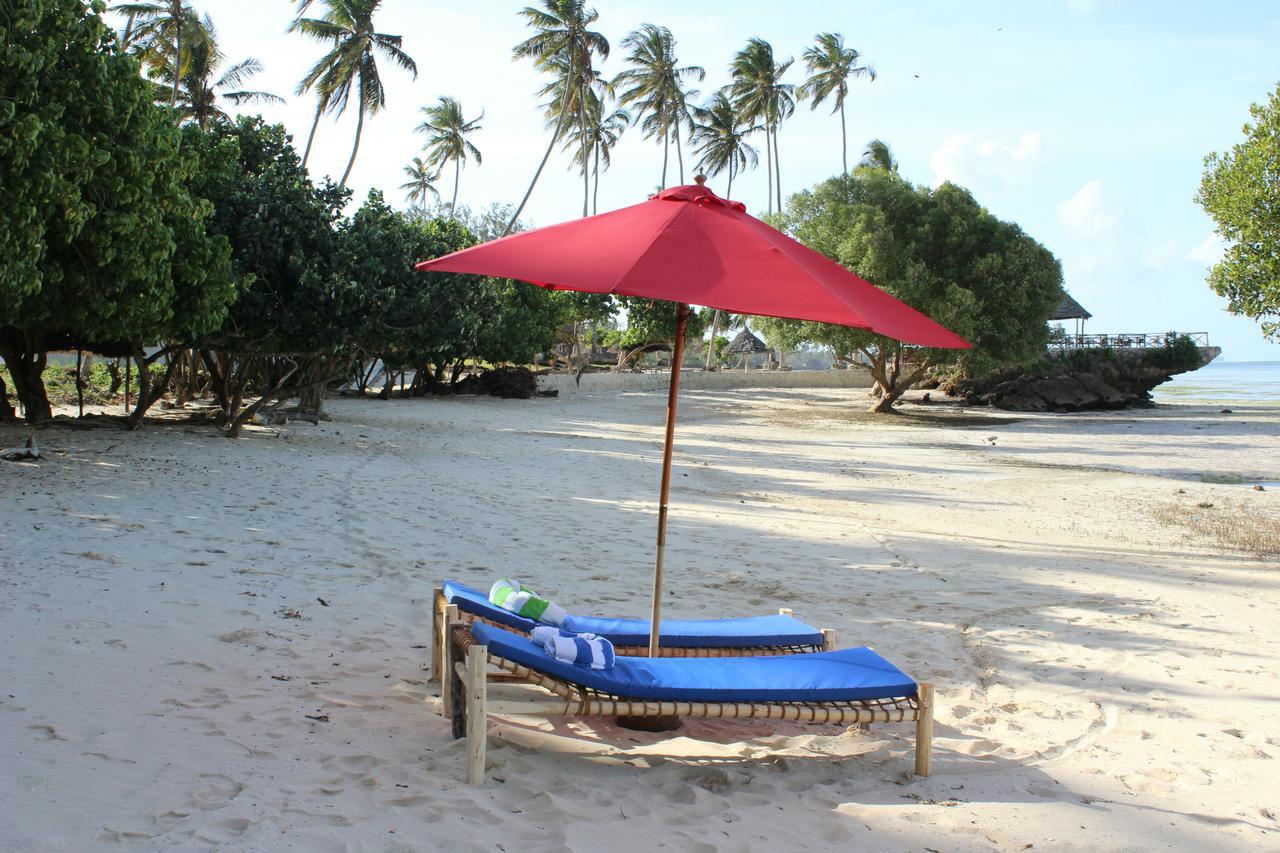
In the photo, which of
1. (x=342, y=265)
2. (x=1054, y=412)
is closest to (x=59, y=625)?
(x=342, y=265)

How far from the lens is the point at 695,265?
3.53 metres

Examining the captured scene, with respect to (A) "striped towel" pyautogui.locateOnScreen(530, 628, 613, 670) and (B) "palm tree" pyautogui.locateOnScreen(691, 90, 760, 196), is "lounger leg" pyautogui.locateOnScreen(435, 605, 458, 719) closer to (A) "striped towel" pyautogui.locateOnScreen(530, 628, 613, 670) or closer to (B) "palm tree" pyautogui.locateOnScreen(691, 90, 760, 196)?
(A) "striped towel" pyautogui.locateOnScreen(530, 628, 613, 670)

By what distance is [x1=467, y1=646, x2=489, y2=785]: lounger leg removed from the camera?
3.41 metres

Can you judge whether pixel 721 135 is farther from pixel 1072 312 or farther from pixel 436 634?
pixel 436 634

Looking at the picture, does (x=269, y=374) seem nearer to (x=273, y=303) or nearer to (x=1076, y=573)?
(x=273, y=303)

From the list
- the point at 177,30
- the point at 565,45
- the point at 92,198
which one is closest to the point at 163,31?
the point at 177,30

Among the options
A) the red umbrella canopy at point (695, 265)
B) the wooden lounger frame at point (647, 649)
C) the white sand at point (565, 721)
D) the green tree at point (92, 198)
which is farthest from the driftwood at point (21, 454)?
the red umbrella canopy at point (695, 265)

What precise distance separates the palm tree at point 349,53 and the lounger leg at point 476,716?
33832mm

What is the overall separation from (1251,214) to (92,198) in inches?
784

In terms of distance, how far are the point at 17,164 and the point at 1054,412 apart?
1351 inches

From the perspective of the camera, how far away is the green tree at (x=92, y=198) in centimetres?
898

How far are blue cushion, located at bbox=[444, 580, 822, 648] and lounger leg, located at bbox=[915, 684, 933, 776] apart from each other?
91 cm

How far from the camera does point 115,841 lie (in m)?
2.77

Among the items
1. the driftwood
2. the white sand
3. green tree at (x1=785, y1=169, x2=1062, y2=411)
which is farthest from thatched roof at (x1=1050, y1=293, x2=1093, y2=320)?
the driftwood
